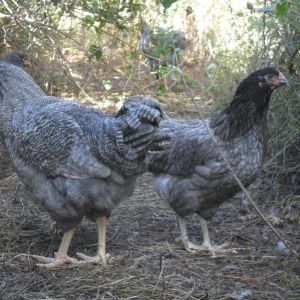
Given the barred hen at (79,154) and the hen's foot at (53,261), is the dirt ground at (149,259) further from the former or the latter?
the barred hen at (79,154)

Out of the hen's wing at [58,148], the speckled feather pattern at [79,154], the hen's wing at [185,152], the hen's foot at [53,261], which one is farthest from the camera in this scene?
the hen's wing at [185,152]

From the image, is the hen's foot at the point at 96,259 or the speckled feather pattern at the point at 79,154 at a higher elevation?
the speckled feather pattern at the point at 79,154

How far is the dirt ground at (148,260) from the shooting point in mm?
4254

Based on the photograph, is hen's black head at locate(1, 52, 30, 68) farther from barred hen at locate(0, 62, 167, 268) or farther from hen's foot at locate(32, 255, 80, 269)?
hen's foot at locate(32, 255, 80, 269)

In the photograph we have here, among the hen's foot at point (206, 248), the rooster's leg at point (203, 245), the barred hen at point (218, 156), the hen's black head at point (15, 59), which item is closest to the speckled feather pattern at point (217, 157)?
the barred hen at point (218, 156)

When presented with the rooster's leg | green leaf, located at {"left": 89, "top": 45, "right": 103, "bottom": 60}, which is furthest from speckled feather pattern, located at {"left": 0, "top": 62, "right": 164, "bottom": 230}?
green leaf, located at {"left": 89, "top": 45, "right": 103, "bottom": 60}

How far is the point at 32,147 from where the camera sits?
15.4 ft

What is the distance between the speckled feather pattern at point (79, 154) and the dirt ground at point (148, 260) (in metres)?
0.51

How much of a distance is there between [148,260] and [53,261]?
0.81 meters

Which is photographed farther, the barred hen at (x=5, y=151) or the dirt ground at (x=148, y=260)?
the barred hen at (x=5, y=151)

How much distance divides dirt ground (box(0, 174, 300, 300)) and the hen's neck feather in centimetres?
109

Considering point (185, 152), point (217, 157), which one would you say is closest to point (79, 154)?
point (185, 152)

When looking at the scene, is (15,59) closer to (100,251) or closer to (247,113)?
(100,251)

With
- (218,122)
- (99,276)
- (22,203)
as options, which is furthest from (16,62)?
(99,276)
